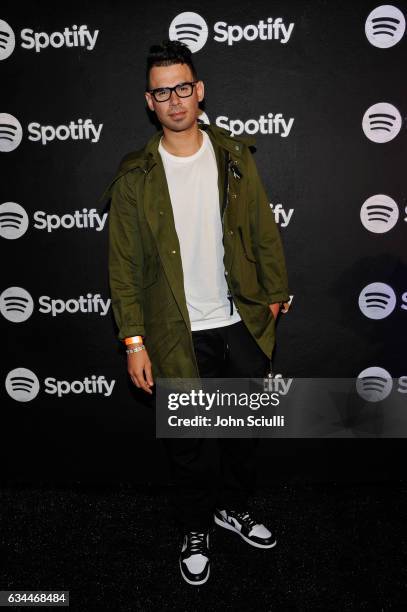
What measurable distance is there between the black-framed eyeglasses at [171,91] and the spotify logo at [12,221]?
1.07 m

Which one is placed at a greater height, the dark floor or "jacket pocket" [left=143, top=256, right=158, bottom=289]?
"jacket pocket" [left=143, top=256, right=158, bottom=289]

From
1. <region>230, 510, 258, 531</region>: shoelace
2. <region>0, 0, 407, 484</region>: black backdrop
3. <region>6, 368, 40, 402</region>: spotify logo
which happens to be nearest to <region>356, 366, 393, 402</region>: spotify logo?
<region>0, 0, 407, 484</region>: black backdrop

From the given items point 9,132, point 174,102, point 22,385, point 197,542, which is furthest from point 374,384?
point 9,132

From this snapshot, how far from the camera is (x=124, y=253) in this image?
2475 millimetres

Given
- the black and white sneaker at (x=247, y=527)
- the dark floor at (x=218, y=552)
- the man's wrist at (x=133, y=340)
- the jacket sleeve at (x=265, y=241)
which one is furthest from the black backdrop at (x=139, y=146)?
the man's wrist at (x=133, y=340)

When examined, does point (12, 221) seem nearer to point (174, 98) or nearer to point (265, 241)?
point (174, 98)

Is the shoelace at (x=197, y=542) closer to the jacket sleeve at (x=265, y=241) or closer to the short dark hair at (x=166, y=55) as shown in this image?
the jacket sleeve at (x=265, y=241)

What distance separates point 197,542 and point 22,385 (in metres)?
1.34

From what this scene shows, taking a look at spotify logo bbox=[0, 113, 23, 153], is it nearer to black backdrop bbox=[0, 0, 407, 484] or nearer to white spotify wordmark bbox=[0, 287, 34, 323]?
black backdrop bbox=[0, 0, 407, 484]

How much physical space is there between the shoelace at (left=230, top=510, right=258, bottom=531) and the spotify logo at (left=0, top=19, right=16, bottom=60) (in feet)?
8.44

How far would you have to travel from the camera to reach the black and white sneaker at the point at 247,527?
9.34ft

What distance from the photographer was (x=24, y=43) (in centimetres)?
278

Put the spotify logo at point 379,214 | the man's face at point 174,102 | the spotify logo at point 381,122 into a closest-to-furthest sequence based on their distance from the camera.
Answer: the man's face at point 174,102 → the spotify logo at point 381,122 → the spotify logo at point 379,214

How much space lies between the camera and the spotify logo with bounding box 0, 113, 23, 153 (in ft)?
9.42
